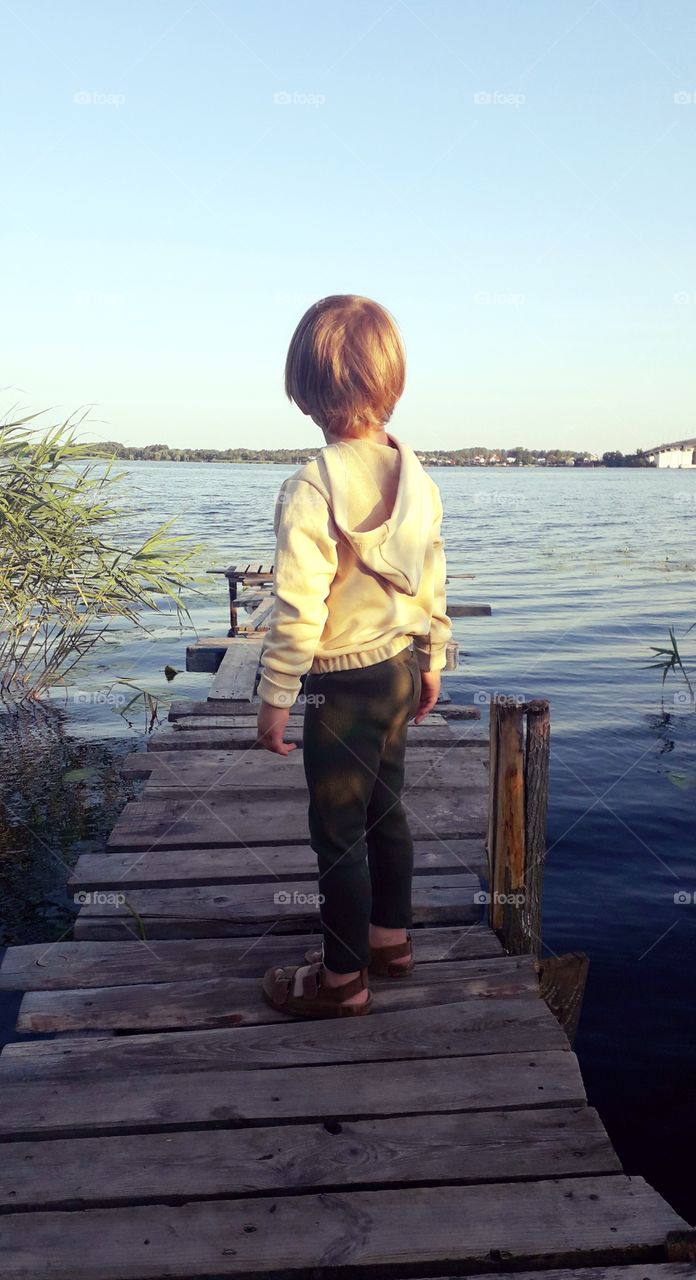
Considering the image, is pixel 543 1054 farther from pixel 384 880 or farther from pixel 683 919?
pixel 683 919

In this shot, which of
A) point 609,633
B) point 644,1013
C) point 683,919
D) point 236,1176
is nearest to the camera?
point 236,1176

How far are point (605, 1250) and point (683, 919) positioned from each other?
416 cm

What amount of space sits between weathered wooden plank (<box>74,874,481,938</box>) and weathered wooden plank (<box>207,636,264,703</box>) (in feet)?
12.0

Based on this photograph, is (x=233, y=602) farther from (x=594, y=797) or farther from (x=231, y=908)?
(x=231, y=908)

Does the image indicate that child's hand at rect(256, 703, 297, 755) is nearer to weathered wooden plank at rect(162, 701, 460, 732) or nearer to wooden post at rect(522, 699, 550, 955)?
wooden post at rect(522, 699, 550, 955)

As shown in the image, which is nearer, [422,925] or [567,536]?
[422,925]

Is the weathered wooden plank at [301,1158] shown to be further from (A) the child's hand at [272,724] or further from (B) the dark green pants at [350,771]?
(A) the child's hand at [272,724]

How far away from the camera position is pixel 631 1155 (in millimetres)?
4133

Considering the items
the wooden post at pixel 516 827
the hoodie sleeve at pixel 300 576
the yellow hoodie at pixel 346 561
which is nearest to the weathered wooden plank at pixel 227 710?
the wooden post at pixel 516 827

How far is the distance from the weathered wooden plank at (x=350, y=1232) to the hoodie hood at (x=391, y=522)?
1712mm

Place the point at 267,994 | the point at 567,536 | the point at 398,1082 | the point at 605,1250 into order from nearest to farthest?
the point at 605,1250 → the point at 398,1082 → the point at 267,994 → the point at 567,536

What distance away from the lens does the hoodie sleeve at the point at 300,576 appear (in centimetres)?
277

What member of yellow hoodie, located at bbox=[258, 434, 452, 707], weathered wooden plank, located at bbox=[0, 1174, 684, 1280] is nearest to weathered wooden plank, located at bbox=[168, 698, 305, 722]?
yellow hoodie, located at bbox=[258, 434, 452, 707]

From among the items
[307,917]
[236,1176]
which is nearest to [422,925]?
[307,917]
